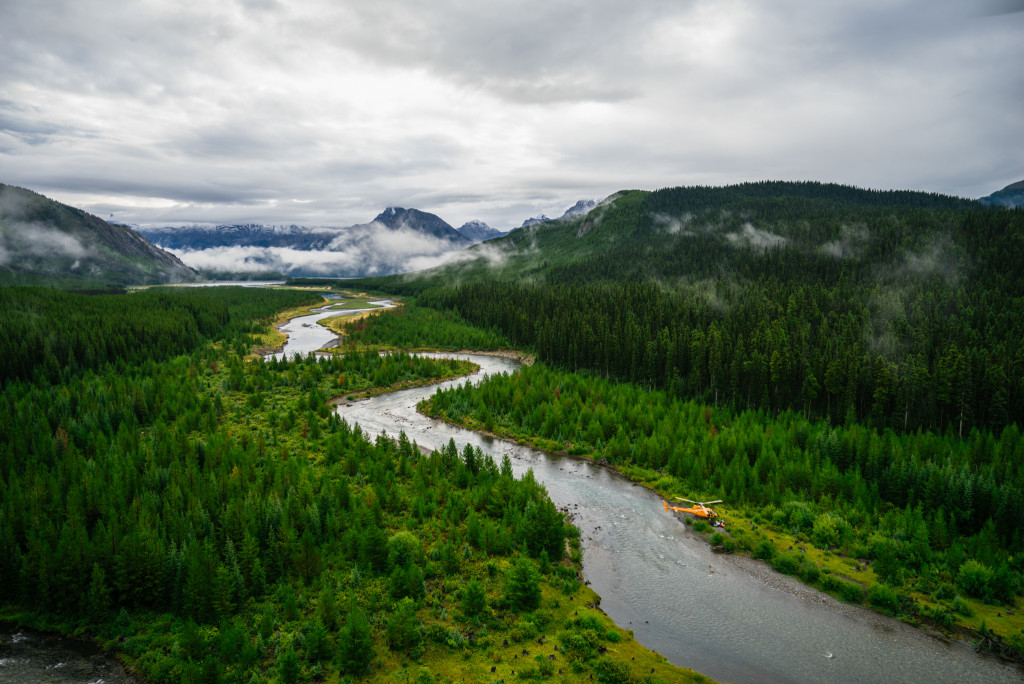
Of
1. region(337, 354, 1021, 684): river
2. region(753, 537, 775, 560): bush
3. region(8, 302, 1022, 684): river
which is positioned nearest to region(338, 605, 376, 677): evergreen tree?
region(8, 302, 1022, 684): river

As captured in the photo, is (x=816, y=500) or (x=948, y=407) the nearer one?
(x=816, y=500)

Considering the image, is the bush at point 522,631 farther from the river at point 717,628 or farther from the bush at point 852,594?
the bush at point 852,594

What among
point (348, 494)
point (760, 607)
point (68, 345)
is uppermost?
point (68, 345)

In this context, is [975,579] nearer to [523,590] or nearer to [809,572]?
[809,572]

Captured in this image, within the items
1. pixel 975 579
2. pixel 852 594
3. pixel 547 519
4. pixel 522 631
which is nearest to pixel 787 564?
pixel 852 594

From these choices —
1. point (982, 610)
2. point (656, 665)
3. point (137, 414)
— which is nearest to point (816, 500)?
point (982, 610)

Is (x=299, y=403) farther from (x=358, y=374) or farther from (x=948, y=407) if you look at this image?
(x=948, y=407)

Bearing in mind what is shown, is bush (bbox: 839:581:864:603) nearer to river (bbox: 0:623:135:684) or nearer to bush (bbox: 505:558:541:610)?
bush (bbox: 505:558:541:610)

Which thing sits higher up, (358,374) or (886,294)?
(886,294)
